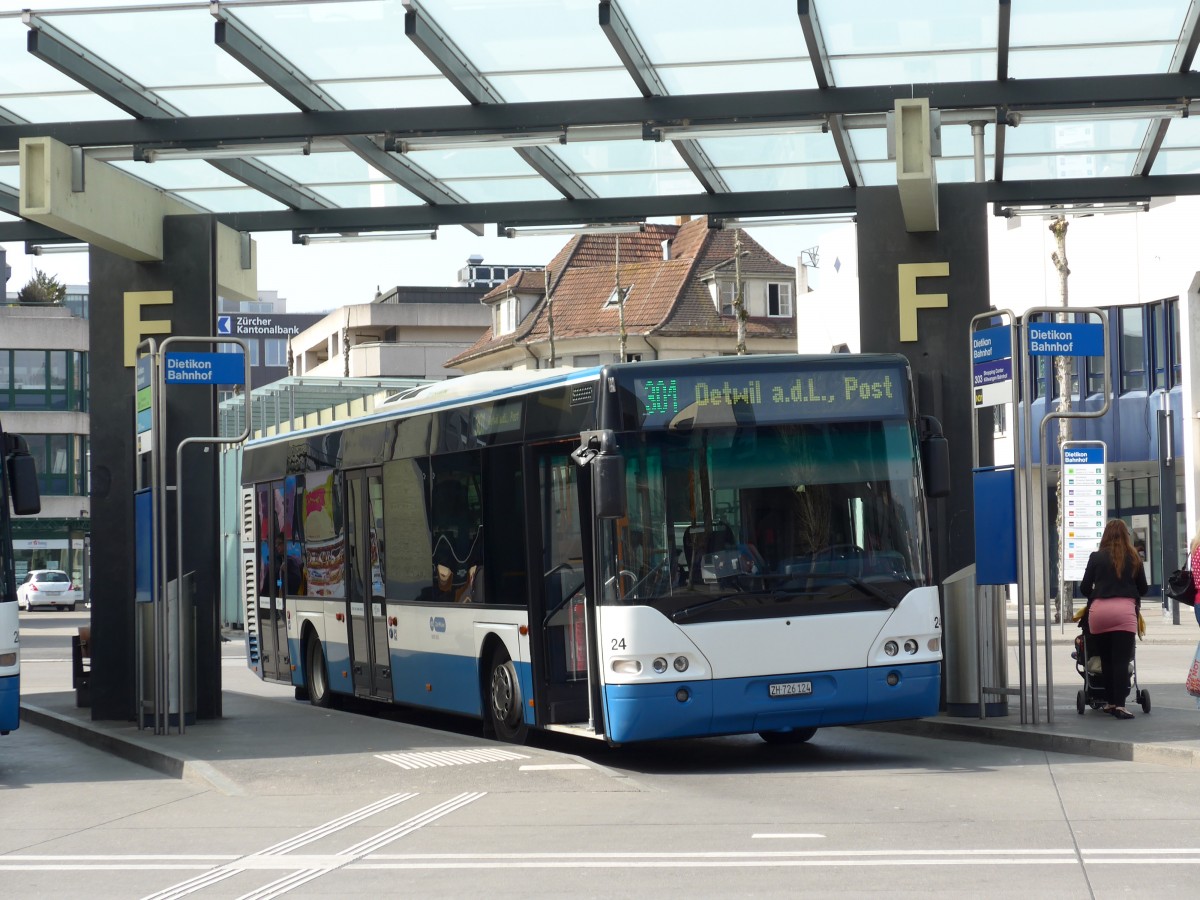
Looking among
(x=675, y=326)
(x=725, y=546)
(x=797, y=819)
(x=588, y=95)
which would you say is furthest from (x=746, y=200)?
(x=675, y=326)

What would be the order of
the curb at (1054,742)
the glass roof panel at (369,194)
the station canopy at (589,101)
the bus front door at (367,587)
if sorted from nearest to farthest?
1. the curb at (1054,742)
2. the station canopy at (589,101)
3. the glass roof panel at (369,194)
4. the bus front door at (367,587)

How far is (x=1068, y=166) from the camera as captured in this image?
16.5 meters

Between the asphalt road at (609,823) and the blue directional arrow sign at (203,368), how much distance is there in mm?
3072

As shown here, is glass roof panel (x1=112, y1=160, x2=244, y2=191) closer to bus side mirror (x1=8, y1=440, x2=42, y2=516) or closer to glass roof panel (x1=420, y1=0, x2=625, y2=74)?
bus side mirror (x1=8, y1=440, x2=42, y2=516)

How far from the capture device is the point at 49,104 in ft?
48.2

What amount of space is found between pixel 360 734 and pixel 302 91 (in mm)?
5215

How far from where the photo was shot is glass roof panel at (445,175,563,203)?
54.1ft

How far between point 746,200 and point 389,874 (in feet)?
32.0

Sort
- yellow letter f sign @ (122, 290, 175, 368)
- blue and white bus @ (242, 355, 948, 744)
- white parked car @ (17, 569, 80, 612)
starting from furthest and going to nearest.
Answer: white parked car @ (17, 569, 80, 612) < yellow letter f sign @ (122, 290, 175, 368) < blue and white bus @ (242, 355, 948, 744)

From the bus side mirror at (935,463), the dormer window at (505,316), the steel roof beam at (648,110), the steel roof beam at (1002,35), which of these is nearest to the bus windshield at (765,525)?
the bus side mirror at (935,463)

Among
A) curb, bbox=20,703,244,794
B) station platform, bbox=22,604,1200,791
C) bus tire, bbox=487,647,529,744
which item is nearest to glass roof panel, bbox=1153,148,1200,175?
station platform, bbox=22,604,1200,791

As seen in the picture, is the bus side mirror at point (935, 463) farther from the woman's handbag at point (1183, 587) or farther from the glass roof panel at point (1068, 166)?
the glass roof panel at point (1068, 166)

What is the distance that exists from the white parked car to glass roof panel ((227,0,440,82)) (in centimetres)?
5661

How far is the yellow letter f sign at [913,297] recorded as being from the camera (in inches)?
613
